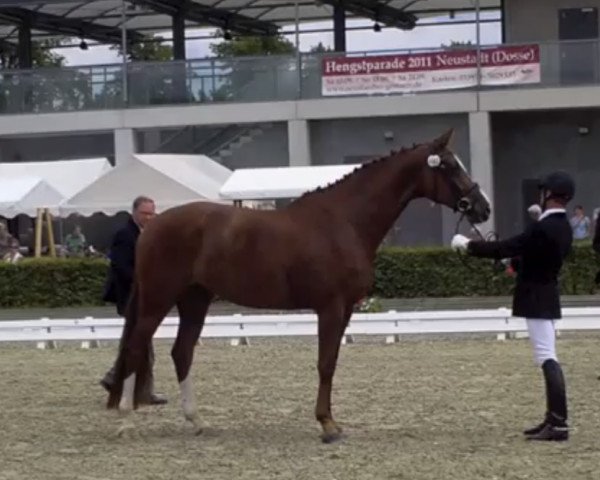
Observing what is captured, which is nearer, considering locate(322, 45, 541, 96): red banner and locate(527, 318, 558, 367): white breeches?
locate(527, 318, 558, 367): white breeches

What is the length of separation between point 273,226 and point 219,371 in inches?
200

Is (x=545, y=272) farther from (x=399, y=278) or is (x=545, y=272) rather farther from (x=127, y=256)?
(x=399, y=278)

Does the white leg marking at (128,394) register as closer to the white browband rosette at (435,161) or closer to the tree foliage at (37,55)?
the white browband rosette at (435,161)

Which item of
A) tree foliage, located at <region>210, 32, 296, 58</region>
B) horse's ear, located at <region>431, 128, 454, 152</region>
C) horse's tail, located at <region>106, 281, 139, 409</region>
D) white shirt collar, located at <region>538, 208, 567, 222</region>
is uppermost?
tree foliage, located at <region>210, 32, 296, 58</region>

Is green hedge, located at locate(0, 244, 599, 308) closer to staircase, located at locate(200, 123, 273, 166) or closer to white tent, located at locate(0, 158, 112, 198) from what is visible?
white tent, located at locate(0, 158, 112, 198)

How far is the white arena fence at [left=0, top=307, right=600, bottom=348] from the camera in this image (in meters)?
18.4

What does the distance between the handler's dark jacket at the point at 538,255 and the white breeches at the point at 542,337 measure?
0.22 feet

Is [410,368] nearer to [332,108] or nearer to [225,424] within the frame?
[225,424]

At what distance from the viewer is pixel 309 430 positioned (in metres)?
10.7

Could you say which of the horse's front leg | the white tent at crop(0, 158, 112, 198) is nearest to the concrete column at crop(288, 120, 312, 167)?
the white tent at crop(0, 158, 112, 198)

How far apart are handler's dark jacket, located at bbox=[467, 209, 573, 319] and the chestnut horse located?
553mm

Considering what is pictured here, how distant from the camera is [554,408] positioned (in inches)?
387

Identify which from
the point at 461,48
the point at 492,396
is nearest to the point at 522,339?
the point at 492,396

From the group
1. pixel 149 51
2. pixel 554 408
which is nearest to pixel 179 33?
pixel 149 51
